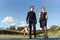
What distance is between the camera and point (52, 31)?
12.4 metres

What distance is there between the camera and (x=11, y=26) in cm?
1211

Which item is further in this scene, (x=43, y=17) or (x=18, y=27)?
(x=18, y=27)

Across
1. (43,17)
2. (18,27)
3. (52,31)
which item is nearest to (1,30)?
(18,27)

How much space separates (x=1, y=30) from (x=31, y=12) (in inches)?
138

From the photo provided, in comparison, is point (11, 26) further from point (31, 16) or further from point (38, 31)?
point (31, 16)

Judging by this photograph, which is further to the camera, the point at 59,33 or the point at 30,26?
the point at 59,33

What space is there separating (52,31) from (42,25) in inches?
117

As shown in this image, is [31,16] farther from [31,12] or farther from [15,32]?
[15,32]

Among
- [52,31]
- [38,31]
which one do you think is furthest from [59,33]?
[38,31]

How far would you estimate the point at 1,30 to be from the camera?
484 inches

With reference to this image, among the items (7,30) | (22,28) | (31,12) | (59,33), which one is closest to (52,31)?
(59,33)

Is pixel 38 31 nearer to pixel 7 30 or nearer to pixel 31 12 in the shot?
pixel 7 30

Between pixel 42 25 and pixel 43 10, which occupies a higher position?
pixel 43 10

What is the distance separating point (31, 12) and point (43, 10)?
23.0 inches
